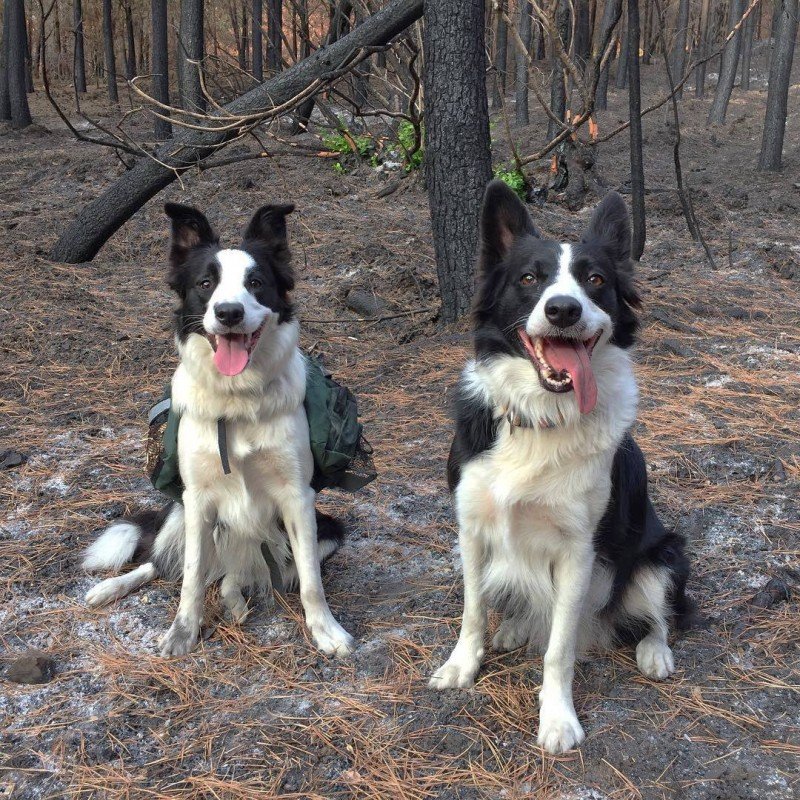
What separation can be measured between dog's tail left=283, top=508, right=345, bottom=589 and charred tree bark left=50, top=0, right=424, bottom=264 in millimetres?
3130

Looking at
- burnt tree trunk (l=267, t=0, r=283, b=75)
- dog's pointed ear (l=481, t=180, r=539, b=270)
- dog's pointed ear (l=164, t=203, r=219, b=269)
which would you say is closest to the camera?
dog's pointed ear (l=481, t=180, r=539, b=270)

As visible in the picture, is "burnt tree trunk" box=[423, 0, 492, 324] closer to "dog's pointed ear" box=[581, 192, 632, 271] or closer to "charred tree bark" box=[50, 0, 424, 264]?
"charred tree bark" box=[50, 0, 424, 264]

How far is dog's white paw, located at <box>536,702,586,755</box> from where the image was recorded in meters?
2.51

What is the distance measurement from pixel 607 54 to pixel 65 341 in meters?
5.44

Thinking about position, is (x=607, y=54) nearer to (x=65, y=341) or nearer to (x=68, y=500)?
(x=65, y=341)

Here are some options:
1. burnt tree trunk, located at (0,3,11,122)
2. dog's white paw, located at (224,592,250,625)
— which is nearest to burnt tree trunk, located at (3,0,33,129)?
burnt tree trunk, located at (0,3,11,122)

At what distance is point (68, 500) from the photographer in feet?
13.4

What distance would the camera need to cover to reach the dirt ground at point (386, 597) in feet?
8.04

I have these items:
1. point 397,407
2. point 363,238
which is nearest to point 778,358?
point 397,407

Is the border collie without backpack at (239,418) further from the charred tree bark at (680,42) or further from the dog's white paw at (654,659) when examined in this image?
the charred tree bark at (680,42)

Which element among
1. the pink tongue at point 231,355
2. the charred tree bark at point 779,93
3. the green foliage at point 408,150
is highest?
the charred tree bark at point 779,93

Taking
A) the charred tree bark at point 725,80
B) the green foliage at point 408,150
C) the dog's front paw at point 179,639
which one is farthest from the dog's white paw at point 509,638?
the charred tree bark at point 725,80

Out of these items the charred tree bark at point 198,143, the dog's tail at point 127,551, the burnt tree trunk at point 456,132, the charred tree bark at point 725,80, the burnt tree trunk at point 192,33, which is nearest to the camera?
the dog's tail at point 127,551

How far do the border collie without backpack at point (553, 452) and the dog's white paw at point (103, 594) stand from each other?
150cm
